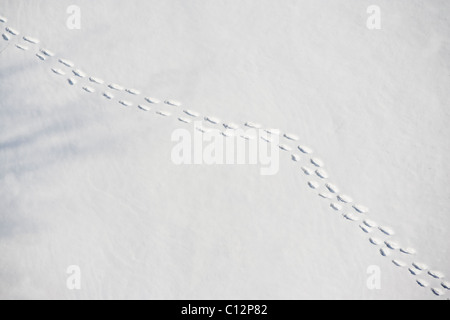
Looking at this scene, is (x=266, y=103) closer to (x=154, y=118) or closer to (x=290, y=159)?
(x=290, y=159)

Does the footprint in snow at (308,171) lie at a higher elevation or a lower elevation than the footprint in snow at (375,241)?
higher

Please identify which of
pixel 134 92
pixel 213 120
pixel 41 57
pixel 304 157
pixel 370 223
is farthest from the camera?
pixel 41 57

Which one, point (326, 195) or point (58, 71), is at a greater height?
point (58, 71)

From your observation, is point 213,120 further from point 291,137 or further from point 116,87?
point 116,87

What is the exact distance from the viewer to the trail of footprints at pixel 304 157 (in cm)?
368

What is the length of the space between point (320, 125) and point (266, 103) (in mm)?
619

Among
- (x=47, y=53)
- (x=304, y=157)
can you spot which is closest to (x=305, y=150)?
(x=304, y=157)

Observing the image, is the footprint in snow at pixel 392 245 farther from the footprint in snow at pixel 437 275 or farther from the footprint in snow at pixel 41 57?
the footprint in snow at pixel 41 57

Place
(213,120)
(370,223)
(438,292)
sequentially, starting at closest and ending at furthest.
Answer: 1. (438,292)
2. (370,223)
3. (213,120)

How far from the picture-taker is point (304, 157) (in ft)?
12.7

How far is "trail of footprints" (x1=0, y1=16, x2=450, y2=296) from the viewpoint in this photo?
3680 millimetres

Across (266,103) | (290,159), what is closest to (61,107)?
(266,103)

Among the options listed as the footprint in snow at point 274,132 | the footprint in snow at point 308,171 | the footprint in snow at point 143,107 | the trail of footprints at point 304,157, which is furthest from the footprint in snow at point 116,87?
the footprint in snow at point 308,171
